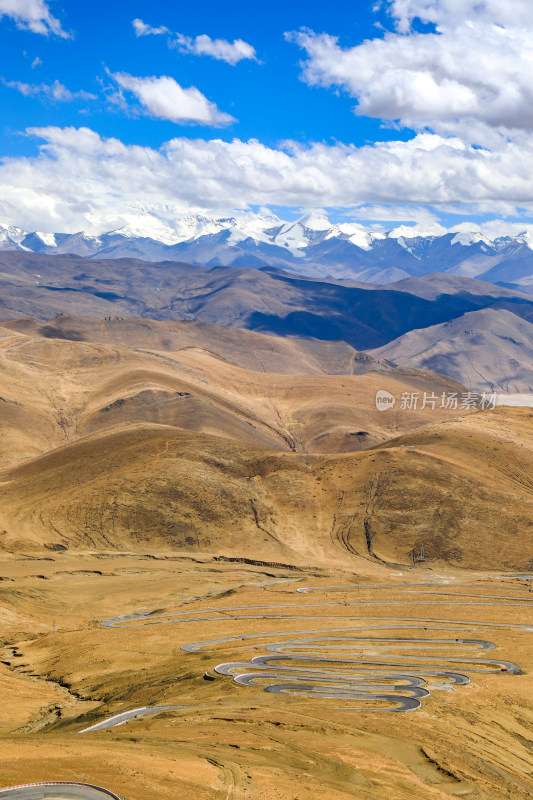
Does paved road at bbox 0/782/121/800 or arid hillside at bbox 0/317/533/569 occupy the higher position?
arid hillside at bbox 0/317/533/569

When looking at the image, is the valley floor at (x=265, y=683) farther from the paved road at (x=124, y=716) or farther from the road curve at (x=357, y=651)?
the paved road at (x=124, y=716)

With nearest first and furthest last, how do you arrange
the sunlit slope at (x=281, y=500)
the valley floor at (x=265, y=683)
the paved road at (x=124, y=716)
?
the valley floor at (x=265, y=683), the paved road at (x=124, y=716), the sunlit slope at (x=281, y=500)

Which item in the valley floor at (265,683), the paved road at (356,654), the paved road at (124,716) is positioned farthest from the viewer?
the paved road at (356,654)

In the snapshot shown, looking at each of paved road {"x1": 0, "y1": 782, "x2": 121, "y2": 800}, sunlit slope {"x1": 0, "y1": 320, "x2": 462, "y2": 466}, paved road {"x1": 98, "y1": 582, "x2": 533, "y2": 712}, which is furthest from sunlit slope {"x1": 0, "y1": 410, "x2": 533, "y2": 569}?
paved road {"x1": 0, "y1": 782, "x2": 121, "y2": 800}

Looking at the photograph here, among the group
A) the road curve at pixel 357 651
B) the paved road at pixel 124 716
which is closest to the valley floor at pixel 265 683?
Answer: the road curve at pixel 357 651

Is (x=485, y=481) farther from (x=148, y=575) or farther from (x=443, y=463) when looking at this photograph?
(x=148, y=575)

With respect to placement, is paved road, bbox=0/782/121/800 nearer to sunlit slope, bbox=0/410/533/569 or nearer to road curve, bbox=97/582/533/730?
road curve, bbox=97/582/533/730

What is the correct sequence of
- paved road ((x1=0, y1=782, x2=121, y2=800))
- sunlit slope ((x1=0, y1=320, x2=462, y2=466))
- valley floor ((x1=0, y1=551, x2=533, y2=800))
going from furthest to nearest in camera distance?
sunlit slope ((x1=0, y1=320, x2=462, y2=466))
valley floor ((x1=0, y1=551, x2=533, y2=800))
paved road ((x1=0, y1=782, x2=121, y2=800))
